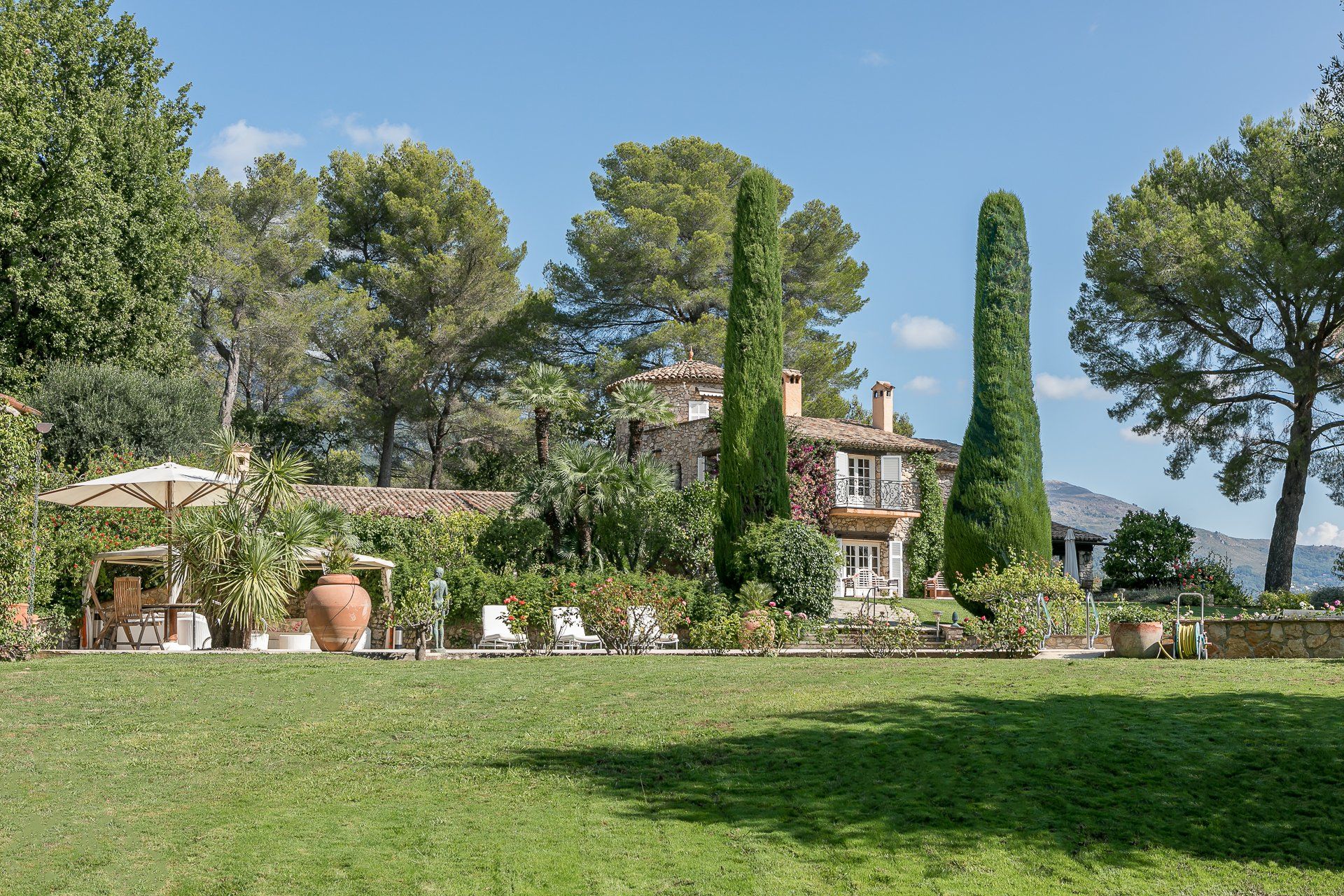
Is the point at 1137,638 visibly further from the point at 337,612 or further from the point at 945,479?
the point at 945,479

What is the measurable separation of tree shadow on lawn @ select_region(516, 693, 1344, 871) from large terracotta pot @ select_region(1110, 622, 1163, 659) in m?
5.26

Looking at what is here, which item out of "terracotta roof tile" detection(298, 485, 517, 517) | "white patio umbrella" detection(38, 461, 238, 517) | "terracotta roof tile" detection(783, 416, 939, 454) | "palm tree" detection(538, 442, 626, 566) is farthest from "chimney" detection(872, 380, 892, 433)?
"white patio umbrella" detection(38, 461, 238, 517)

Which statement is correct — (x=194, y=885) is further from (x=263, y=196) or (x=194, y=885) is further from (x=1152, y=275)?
(x=263, y=196)

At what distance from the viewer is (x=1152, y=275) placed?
31109 mm

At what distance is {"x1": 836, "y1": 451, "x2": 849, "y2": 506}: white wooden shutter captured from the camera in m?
33.1

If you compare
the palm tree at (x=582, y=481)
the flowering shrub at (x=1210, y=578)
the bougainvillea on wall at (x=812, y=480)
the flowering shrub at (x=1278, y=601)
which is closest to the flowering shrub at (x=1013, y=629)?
the palm tree at (x=582, y=481)

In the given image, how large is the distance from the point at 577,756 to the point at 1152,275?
27984mm

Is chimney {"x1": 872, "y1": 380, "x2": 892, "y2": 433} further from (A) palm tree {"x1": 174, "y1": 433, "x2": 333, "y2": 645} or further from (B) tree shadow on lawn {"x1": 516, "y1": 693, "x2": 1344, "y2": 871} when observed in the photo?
(B) tree shadow on lawn {"x1": 516, "y1": 693, "x2": 1344, "y2": 871}

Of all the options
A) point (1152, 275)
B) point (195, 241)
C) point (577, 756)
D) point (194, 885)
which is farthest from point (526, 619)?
point (1152, 275)

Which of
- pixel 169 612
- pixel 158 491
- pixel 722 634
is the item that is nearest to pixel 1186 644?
pixel 722 634

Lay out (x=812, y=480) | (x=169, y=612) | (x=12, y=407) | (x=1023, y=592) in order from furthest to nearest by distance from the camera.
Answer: (x=812, y=480)
(x=169, y=612)
(x=1023, y=592)
(x=12, y=407)

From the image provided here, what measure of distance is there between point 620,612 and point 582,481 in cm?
705

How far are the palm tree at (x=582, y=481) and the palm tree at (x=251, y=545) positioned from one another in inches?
245

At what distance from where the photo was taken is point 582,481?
2206cm
